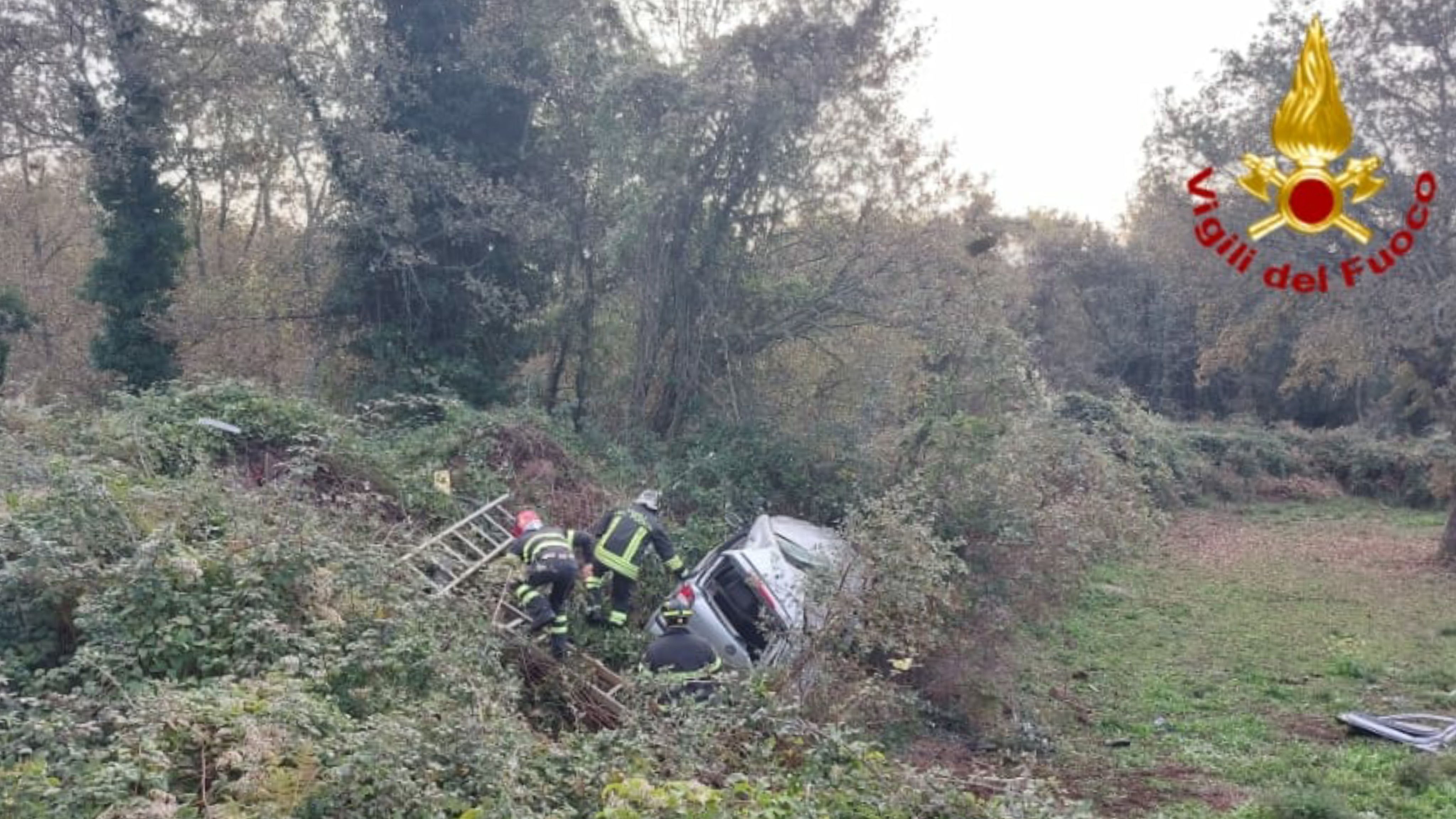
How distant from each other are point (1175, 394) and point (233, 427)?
1277 inches

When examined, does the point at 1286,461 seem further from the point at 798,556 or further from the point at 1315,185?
the point at 798,556

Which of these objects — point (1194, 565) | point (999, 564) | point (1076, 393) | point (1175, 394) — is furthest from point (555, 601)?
point (1175, 394)

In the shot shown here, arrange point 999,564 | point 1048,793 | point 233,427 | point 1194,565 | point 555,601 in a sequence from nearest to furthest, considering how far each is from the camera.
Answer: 1. point 1048,793
2. point 555,601
3. point 999,564
4. point 233,427
5. point 1194,565

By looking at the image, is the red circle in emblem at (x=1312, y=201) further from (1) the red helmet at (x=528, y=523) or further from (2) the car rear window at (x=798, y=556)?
(1) the red helmet at (x=528, y=523)

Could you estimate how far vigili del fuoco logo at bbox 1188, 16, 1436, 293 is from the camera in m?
8.45

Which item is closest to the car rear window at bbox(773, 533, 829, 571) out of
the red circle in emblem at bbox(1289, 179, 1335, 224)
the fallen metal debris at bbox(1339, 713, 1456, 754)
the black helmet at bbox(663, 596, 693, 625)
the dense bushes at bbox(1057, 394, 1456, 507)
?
the black helmet at bbox(663, 596, 693, 625)

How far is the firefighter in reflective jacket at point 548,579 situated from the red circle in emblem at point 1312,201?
7.01 meters

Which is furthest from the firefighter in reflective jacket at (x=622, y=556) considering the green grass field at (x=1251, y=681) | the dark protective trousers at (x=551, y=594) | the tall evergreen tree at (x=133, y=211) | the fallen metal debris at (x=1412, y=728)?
the tall evergreen tree at (x=133, y=211)

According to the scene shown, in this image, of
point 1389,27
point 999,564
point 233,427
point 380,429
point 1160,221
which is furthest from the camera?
point 1160,221

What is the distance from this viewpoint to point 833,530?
10.6 m

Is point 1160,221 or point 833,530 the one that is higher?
point 1160,221

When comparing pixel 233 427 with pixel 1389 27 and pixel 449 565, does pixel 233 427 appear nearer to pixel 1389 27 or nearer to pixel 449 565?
pixel 449 565

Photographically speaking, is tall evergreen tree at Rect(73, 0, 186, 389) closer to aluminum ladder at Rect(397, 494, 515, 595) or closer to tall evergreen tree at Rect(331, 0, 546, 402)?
tall evergreen tree at Rect(331, 0, 546, 402)

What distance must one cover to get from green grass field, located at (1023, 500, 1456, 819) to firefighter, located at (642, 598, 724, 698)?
2736 millimetres
